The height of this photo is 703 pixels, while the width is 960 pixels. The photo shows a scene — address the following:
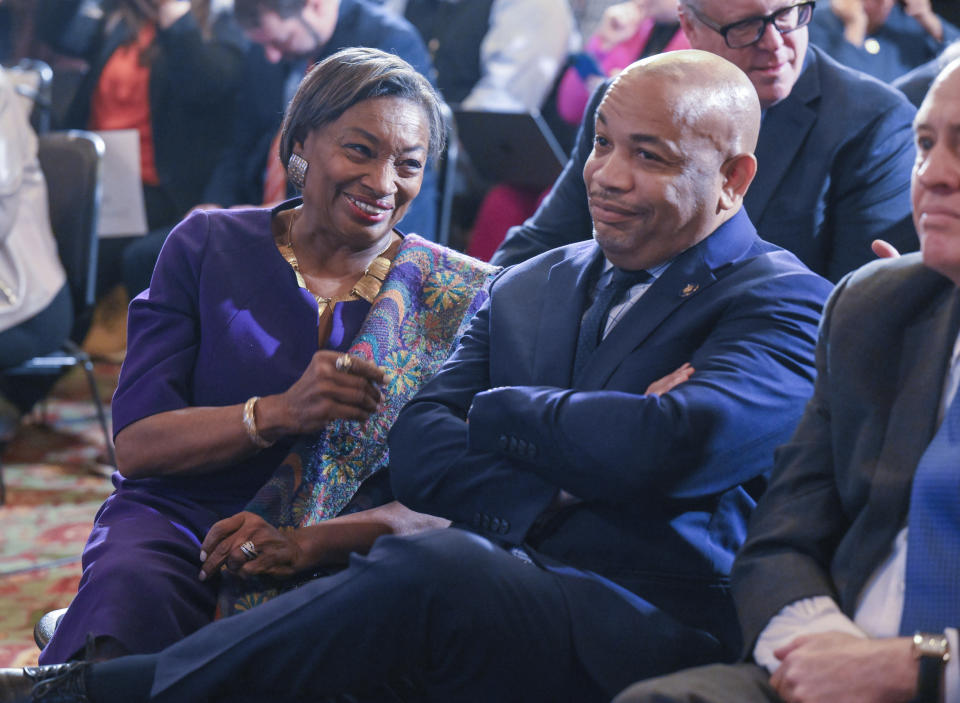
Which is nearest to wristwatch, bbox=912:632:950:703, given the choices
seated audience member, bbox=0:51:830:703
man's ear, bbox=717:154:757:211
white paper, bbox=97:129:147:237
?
seated audience member, bbox=0:51:830:703

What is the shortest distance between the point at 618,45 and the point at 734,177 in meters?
3.02

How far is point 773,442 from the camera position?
1.61 meters

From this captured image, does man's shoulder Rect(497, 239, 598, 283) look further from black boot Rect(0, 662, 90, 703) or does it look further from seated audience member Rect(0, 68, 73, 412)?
seated audience member Rect(0, 68, 73, 412)

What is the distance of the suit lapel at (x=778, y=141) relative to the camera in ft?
7.13

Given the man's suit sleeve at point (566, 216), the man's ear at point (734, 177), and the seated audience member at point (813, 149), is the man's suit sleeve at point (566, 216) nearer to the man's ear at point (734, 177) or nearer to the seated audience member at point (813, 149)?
the seated audience member at point (813, 149)

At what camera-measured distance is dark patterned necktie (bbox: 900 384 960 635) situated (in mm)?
1239

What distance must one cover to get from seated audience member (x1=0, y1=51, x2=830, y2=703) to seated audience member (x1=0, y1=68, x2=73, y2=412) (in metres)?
2.05

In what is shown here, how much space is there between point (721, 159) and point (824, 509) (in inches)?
21.8

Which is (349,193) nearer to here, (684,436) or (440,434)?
(440,434)

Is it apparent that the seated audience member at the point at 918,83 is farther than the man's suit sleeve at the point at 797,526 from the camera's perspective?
Answer: Yes

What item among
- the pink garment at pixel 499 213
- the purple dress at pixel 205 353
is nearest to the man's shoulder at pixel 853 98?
the purple dress at pixel 205 353

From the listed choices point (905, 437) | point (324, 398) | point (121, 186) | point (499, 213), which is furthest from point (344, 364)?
point (121, 186)

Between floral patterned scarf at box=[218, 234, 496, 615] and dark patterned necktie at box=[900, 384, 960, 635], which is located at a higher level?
dark patterned necktie at box=[900, 384, 960, 635]

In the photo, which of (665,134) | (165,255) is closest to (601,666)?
(665,134)
